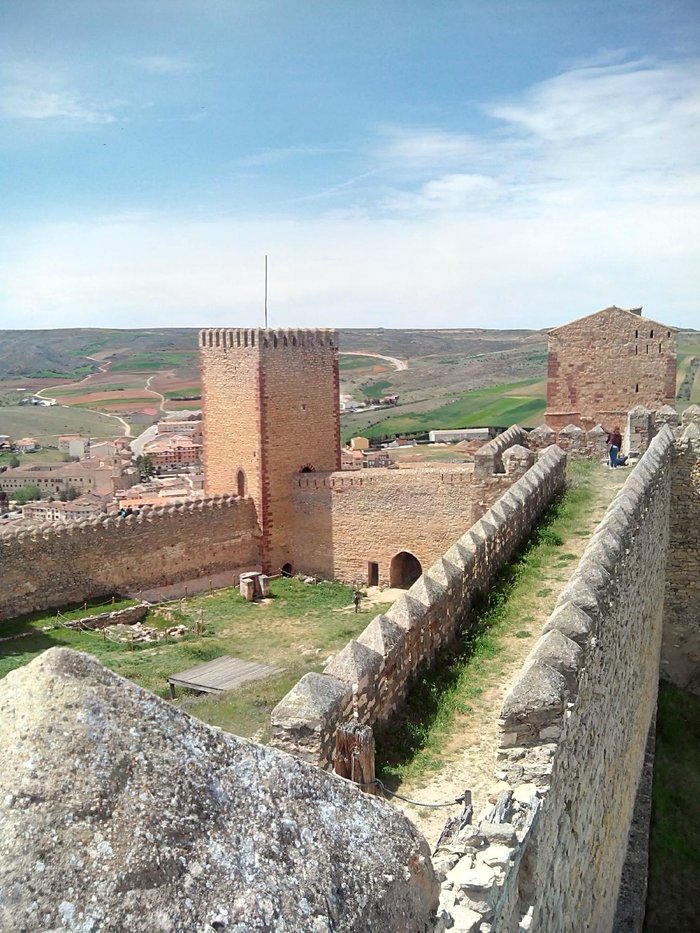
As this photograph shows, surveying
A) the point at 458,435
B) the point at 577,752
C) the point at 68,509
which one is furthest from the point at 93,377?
the point at 577,752

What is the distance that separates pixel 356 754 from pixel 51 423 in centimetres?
10119

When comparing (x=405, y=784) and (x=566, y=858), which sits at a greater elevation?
(x=405, y=784)

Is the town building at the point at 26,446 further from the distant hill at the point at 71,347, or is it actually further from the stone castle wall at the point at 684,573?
the stone castle wall at the point at 684,573

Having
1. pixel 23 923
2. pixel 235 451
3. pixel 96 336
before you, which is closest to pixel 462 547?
pixel 23 923

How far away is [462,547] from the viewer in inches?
288

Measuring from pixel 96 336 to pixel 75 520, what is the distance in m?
168

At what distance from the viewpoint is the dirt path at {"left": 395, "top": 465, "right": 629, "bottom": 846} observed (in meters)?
4.25

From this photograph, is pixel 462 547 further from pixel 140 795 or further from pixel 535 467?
pixel 140 795

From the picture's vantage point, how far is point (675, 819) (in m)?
10.4

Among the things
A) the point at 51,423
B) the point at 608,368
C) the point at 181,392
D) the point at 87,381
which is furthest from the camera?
the point at 87,381

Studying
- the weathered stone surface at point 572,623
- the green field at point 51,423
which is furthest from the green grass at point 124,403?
the weathered stone surface at point 572,623

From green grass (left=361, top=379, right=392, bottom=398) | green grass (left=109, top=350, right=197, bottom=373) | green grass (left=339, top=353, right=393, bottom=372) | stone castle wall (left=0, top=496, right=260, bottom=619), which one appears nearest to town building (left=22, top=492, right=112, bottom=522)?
stone castle wall (left=0, top=496, right=260, bottom=619)

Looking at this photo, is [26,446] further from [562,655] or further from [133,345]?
[562,655]

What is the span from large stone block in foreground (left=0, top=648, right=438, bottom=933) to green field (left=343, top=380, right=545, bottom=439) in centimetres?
5716
